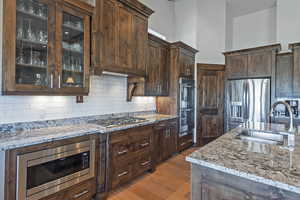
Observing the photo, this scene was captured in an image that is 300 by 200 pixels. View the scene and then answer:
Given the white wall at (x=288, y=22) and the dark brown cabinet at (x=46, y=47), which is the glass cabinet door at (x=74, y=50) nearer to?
the dark brown cabinet at (x=46, y=47)

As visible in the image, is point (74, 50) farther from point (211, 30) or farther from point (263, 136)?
point (211, 30)

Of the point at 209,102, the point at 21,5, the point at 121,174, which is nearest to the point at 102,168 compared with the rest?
the point at 121,174

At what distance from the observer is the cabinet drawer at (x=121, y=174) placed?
2281 mm

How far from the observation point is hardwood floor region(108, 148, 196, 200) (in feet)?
7.55

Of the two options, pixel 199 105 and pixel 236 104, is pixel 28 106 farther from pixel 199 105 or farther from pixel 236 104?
pixel 236 104

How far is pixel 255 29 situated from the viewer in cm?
534

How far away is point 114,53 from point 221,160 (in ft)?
6.74

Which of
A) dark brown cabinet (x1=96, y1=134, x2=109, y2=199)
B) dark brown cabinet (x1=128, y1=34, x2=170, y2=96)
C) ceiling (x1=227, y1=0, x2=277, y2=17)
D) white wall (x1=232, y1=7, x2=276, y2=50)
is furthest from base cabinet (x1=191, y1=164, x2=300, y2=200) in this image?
ceiling (x1=227, y1=0, x2=277, y2=17)

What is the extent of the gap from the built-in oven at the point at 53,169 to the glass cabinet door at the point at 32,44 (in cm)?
77

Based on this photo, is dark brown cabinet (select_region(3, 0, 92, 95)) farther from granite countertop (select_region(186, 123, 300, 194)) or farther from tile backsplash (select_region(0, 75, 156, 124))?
granite countertop (select_region(186, 123, 300, 194))

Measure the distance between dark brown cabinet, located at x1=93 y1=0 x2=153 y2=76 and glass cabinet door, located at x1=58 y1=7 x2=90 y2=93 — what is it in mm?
131

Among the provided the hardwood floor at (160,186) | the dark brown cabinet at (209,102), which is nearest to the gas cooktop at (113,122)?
the hardwood floor at (160,186)

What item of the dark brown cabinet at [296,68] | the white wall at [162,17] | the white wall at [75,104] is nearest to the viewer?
the white wall at [75,104]

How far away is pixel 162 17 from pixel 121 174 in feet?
13.1
